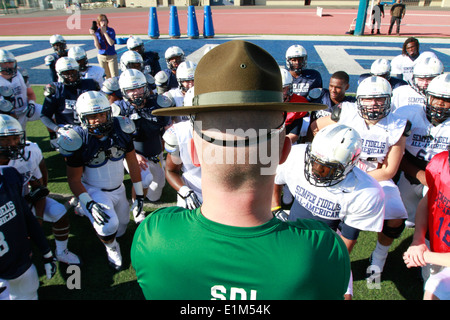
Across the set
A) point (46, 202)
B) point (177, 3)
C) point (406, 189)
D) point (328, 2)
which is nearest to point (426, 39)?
point (406, 189)

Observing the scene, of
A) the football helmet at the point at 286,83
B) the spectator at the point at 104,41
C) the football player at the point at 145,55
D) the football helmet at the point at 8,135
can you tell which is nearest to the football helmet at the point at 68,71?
the football player at the point at 145,55

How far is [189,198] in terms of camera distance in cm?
322

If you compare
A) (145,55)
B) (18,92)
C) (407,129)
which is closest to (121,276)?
(407,129)

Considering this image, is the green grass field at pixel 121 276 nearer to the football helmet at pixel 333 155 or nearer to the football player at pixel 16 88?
the football helmet at pixel 333 155

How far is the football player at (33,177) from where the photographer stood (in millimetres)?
3463

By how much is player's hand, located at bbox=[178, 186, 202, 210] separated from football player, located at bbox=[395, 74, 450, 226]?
270 centimetres

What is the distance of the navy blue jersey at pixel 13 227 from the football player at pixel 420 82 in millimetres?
5131

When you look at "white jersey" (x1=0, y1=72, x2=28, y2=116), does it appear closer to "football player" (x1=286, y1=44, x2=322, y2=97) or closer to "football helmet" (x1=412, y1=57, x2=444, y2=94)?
"football player" (x1=286, y1=44, x2=322, y2=97)

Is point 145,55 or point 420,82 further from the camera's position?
point 145,55

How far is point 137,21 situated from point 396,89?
26163mm

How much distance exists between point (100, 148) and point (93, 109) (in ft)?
1.67

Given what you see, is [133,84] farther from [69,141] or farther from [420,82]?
[420,82]

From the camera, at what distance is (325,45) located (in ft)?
51.2
